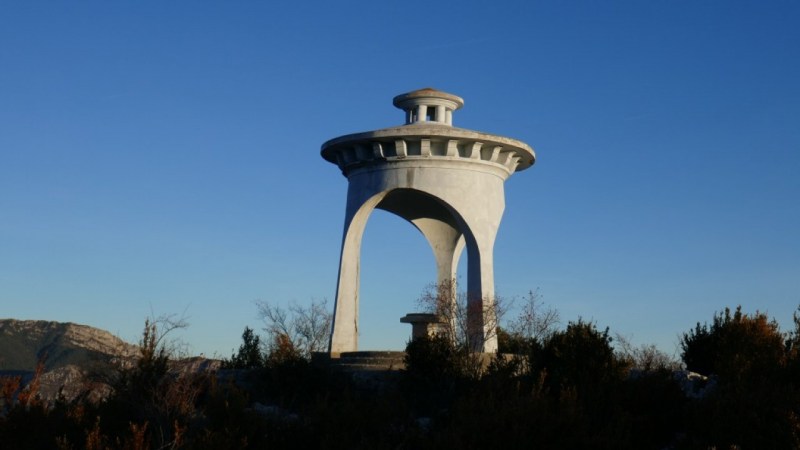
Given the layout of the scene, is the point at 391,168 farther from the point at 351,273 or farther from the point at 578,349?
the point at 578,349

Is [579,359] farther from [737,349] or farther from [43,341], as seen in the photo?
Result: [43,341]

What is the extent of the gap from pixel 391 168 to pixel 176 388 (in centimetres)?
960

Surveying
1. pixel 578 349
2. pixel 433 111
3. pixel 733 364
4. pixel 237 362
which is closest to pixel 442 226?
pixel 433 111

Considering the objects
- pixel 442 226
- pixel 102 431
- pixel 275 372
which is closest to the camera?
pixel 102 431

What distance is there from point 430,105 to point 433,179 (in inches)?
98.9

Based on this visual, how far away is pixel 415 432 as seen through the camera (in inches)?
669

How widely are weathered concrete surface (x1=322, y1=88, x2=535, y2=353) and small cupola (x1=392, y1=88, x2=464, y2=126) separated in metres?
0.03

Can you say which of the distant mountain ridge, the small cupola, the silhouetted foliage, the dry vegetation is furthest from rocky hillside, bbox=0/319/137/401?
the dry vegetation

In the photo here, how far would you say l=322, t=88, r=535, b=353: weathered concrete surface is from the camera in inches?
1028

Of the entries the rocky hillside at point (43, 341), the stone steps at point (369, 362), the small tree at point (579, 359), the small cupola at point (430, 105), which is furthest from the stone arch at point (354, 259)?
the rocky hillside at point (43, 341)

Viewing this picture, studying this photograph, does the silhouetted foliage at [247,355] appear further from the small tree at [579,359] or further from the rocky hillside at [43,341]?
the rocky hillside at [43,341]

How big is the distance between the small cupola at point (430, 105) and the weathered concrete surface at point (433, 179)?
26mm

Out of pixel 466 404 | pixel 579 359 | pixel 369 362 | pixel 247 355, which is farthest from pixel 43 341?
pixel 466 404

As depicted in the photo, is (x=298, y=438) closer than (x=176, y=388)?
Yes
